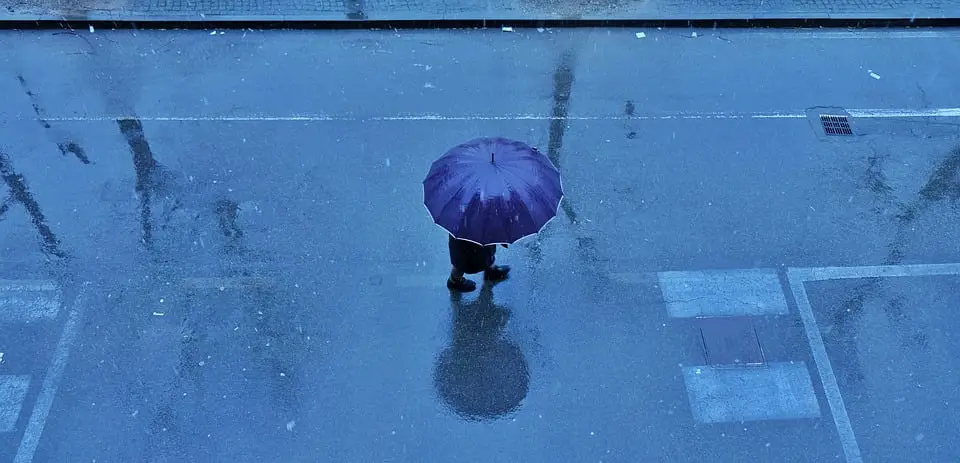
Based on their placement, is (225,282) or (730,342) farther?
(225,282)

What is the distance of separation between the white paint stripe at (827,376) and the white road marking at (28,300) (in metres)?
6.81

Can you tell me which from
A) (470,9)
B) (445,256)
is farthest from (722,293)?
(470,9)

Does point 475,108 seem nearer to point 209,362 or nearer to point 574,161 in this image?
point 574,161

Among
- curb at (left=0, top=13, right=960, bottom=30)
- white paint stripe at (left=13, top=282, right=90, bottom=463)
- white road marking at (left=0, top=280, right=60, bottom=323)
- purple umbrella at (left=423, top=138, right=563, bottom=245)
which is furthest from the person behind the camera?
curb at (left=0, top=13, right=960, bottom=30)

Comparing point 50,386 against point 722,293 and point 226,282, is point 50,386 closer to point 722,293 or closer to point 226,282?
point 226,282

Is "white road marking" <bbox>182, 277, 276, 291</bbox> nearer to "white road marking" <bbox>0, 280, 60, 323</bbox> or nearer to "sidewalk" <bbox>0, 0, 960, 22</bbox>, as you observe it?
"white road marking" <bbox>0, 280, 60, 323</bbox>

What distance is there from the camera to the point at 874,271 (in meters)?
7.12

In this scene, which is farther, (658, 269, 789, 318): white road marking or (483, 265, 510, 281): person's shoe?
(483, 265, 510, 281): person's shoe

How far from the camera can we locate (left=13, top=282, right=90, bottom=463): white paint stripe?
19.1ft

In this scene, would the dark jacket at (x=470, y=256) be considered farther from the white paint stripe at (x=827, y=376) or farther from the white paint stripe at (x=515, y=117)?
the white paint stripe at (x=827, y=376)

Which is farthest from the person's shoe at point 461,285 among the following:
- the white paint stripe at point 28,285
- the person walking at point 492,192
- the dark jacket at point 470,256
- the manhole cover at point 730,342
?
the white paint stripe at point 28,285

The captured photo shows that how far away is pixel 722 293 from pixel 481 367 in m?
2.40

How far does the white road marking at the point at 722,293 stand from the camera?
22.2 ft

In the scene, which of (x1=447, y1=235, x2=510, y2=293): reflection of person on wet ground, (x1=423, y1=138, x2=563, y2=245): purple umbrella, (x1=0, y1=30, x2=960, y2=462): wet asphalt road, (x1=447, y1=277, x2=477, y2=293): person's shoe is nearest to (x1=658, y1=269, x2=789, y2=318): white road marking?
(x1=0, y1=30, x2=960, y2=462): wet asphalt road
